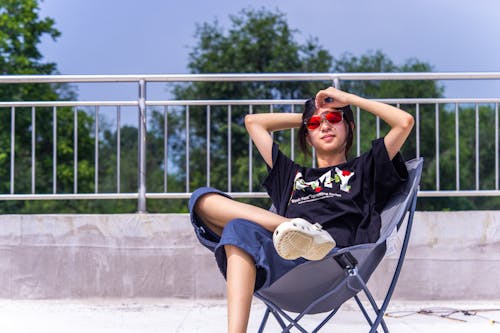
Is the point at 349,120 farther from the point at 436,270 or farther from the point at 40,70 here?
the point at 40,70

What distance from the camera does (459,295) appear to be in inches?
197

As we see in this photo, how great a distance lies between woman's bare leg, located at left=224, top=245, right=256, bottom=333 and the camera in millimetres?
2408

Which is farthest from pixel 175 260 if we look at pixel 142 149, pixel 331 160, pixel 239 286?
pixel 239 286

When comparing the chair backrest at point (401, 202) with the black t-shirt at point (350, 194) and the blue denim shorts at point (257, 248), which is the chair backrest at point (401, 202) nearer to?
the black t-shirt at point (350, 194)

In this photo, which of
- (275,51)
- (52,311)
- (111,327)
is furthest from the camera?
(275,51)

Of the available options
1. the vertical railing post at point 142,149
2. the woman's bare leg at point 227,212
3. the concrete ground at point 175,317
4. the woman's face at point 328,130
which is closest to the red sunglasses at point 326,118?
the woman's face at point 328,130

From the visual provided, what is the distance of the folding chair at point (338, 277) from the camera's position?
2.49 meters

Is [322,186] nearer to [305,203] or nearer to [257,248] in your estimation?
[305,203]

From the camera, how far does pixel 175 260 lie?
5012 millimetres

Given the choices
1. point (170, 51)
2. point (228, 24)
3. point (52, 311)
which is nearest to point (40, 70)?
point (170, 51)

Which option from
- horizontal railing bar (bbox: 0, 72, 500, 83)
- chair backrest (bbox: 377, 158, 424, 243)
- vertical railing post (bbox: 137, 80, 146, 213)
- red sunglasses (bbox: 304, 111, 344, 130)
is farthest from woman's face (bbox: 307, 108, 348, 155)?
vertical railing post (bbox: 137, 80, 146, 213)

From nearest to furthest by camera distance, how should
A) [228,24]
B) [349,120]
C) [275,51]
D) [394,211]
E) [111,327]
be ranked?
[394,211]
[349,120]
[111,327]
[275,51]
[228,24]

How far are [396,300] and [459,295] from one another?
453mm

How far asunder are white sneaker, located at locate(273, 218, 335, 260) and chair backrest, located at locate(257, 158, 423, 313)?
77mm
